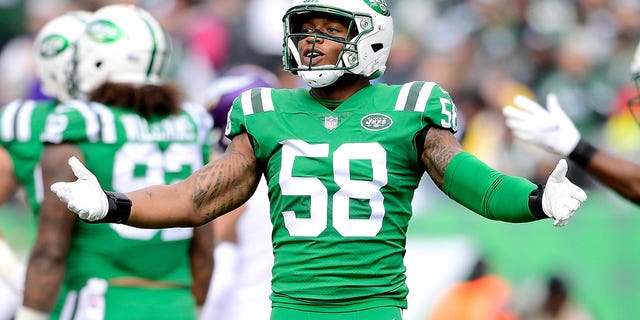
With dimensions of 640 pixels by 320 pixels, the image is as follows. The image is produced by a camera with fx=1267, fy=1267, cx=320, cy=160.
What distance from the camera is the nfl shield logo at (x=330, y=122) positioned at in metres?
4.29

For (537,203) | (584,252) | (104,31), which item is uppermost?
(537,203)

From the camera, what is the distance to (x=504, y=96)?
34.6 feet

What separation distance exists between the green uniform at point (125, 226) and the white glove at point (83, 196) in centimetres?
139

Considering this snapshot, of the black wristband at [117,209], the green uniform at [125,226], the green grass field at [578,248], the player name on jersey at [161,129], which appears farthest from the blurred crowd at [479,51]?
the black wristband at [117,209]

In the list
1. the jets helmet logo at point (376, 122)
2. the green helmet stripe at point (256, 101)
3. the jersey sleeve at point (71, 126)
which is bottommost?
the jersey sleeve at point (71, 126)

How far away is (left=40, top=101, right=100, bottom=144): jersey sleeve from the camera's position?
528 cm

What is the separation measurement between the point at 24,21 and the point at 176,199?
8645 millimetres

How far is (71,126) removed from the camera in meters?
5.30

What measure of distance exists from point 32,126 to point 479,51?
6.01 meters

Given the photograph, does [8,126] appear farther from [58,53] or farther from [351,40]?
[351,40]

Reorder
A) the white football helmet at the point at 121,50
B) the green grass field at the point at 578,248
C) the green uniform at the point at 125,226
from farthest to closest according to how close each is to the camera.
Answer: the green grass field at the point at 578,248 < the white football helmet at the point at 121,50 < the green uniform at the point at 125,226

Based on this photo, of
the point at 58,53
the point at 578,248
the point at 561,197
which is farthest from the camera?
the point at 578,248

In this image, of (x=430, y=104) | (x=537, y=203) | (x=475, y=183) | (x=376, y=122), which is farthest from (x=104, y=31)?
(x=537, y=203)

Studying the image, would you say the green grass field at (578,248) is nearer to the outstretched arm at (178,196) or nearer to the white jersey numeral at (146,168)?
the white jersey numeral at (146,168)
